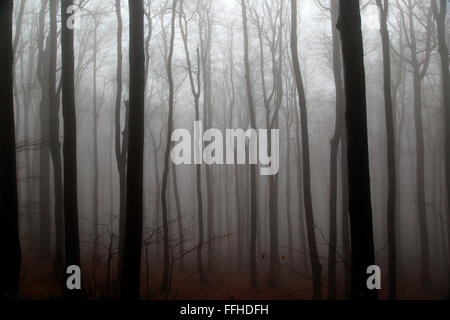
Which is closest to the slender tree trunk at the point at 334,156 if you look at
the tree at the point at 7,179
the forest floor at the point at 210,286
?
the forest floor at the point at 210,286

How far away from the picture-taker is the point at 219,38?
→ 7375 millimetres

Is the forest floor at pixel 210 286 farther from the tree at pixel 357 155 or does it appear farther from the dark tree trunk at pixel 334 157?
the tree at pixel 357 155

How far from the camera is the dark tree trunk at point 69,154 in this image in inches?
161

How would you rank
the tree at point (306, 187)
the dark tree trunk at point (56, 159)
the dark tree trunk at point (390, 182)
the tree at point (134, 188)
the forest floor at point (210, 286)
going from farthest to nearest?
the dark tree trunk at point (56, 159) < the dark tree trunk at point (390, 182) < the tree at point (306, 187) < the forest floor at point (210, 286) < the tree at point (134, 188)

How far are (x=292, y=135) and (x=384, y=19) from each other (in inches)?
210

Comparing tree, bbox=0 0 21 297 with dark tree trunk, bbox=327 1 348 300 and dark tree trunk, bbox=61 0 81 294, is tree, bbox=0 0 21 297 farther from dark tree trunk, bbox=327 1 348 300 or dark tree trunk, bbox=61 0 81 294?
dark tree trunk, bbox=327 1 348 300

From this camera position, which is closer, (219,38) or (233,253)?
(219,38)

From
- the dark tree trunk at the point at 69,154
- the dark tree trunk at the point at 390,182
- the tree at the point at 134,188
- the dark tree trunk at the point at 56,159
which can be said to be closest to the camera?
the tree at the point at 134,188

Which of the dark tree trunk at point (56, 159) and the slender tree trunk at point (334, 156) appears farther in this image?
the dark tree trunk at point (56, 159)

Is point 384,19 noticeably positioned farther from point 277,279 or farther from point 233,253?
point 233,253

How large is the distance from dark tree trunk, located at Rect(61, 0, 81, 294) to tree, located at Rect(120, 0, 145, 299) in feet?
4.06

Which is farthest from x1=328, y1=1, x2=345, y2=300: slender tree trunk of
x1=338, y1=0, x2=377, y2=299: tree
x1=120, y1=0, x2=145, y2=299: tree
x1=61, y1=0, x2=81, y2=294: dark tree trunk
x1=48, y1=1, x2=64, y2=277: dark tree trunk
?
x1=48, y1=1, x2=64, y2=277: dark tree trunk

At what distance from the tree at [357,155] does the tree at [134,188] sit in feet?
8.50
